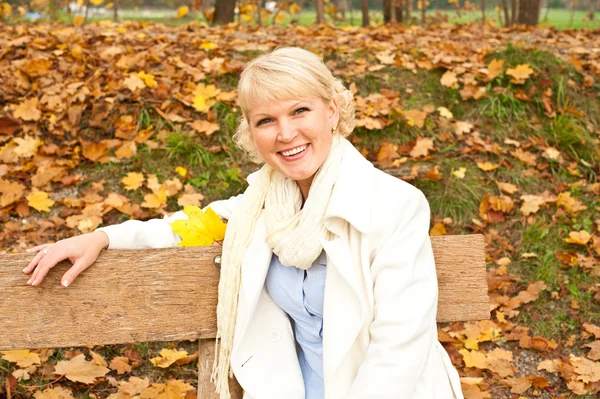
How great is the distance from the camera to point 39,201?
408 cm

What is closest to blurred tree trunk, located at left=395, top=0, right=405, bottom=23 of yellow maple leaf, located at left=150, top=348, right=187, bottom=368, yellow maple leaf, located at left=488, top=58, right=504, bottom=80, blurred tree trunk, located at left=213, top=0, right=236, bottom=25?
blurred tree trunk, located at left=213, top=0, right=236, bottom=25

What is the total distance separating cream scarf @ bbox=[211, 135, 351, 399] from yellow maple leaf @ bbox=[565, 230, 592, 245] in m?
2.57

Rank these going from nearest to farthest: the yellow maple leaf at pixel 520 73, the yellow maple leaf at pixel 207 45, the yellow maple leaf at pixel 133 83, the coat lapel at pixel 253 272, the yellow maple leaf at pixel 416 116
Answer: the coat lapel at pixel 253 272 < the yellow maple leaf at pixel 133 83 < the yellow maple leaf at pixel 416 116 < the yellow maple leaf at pixel 520 73 < the yellow maple leaf at pixel 207 45

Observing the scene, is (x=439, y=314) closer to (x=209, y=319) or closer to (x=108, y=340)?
(x=209, y=319)

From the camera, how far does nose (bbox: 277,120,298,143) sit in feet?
6.76

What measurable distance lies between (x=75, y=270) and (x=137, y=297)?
0.24 m

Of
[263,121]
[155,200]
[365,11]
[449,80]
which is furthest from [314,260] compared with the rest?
[365,11]

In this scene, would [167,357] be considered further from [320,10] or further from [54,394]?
[320,10]

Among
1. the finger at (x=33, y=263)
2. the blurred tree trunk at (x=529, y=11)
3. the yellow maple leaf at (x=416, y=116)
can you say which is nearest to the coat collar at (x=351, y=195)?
the finger at (x=33, y=263)

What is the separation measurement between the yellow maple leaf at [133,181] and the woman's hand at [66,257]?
6.92ft

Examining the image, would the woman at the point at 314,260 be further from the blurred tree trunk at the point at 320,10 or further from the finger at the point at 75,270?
the blurred tree trunk at the point at 320,10

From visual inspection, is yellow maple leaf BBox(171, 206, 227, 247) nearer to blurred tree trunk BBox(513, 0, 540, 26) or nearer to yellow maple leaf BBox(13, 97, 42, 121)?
yellow maple leaf BBox(13, 97, 42, 121)

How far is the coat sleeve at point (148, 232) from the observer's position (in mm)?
2267

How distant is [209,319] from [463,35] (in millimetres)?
5838
